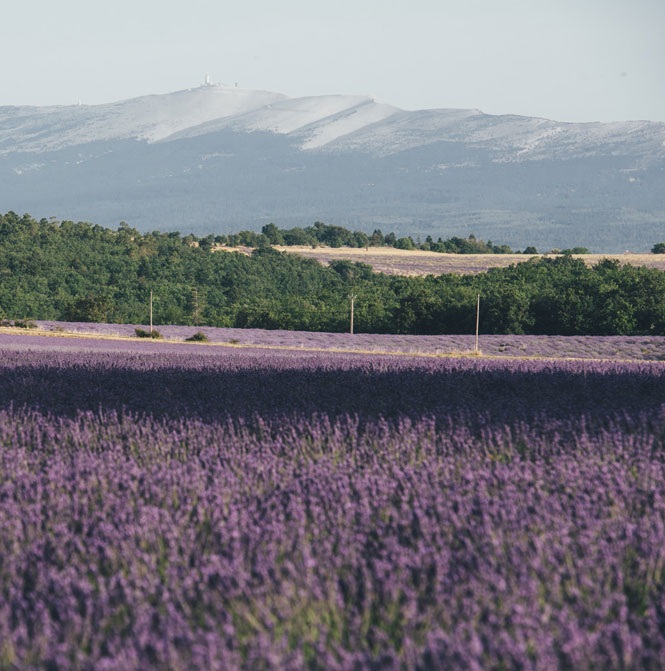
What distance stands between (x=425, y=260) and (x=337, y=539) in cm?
9950

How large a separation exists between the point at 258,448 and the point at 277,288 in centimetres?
6354

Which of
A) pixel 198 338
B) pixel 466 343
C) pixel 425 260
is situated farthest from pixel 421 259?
pixel 466 343

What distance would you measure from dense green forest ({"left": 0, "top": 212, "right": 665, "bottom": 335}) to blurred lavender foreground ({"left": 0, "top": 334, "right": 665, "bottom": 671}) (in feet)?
88.1

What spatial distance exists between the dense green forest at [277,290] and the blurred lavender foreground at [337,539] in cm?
2686

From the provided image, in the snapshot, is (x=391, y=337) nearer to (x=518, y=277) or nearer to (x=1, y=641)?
(x=1, y=641)

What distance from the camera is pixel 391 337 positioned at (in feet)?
86.3

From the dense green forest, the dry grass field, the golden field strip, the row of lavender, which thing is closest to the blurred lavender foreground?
the row of lavender

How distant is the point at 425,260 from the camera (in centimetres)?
10219

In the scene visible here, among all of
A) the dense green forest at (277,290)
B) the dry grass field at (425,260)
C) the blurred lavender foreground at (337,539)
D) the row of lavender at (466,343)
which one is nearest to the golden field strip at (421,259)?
the dry grass field at (425,260)

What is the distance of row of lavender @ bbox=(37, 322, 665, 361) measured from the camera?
21875 millimetres

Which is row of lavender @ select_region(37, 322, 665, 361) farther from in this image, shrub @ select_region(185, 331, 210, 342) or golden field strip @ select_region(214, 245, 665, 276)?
golden field strip @ select_region(214, 245, 665, 276)

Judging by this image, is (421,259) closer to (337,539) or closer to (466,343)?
(466,343)

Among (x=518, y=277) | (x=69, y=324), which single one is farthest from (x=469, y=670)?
(x=518, y=277)

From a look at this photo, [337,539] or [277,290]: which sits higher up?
[277,290]
